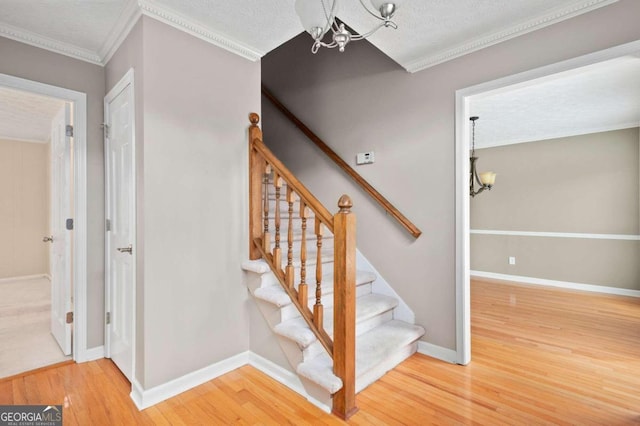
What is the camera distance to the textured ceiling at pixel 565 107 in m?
3.00

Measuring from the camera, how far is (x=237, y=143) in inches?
91.8

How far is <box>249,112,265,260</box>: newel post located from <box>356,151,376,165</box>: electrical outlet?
1.03 m

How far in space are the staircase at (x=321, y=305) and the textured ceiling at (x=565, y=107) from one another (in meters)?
1.65

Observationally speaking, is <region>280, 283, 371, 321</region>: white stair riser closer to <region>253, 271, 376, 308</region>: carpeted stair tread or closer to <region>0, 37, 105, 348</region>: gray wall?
<region>253, 271, 376, 308</region>: carpeted stair tread

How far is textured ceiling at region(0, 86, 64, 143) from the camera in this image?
321 cm

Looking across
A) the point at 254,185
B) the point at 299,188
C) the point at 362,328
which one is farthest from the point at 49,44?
the point at 362,328

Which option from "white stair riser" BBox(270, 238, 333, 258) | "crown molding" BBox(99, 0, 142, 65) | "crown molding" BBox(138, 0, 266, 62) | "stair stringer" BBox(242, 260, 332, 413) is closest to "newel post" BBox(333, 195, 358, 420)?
"stair stringer" BBox(242, 260, 332, 413)

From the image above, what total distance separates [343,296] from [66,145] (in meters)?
2.45

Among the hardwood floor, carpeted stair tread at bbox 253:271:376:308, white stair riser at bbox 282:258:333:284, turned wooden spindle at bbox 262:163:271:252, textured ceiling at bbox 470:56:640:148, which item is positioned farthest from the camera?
textured ceiling at bbox 470:56:640:148

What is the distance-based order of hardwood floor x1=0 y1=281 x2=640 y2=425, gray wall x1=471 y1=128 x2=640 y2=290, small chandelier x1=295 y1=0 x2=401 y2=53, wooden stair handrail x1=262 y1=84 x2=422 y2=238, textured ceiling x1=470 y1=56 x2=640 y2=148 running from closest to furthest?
small chandelier x1=295 y1=0 x2=401 y2=53 < hardwood floor x1=0 y1=281 x2=640 y2=425 < wooden stair handrail x1=262 y1=84 x2=422 y2=238 < textured ceiling x1=470 y1=56 x2=640 y2=148 < gray wall x1=471 y1=128 x2=640 y2=290

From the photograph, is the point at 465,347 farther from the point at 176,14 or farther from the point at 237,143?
the point at 176,14

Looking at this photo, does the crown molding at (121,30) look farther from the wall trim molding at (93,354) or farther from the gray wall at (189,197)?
the wall trim molding at (93,354)

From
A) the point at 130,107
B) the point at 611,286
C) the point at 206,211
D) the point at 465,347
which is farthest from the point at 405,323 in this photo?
the point at 611,286

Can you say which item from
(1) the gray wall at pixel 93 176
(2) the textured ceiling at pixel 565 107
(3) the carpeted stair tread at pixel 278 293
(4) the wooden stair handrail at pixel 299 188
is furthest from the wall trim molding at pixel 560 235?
(1) the gray wall at pixel 93 176
